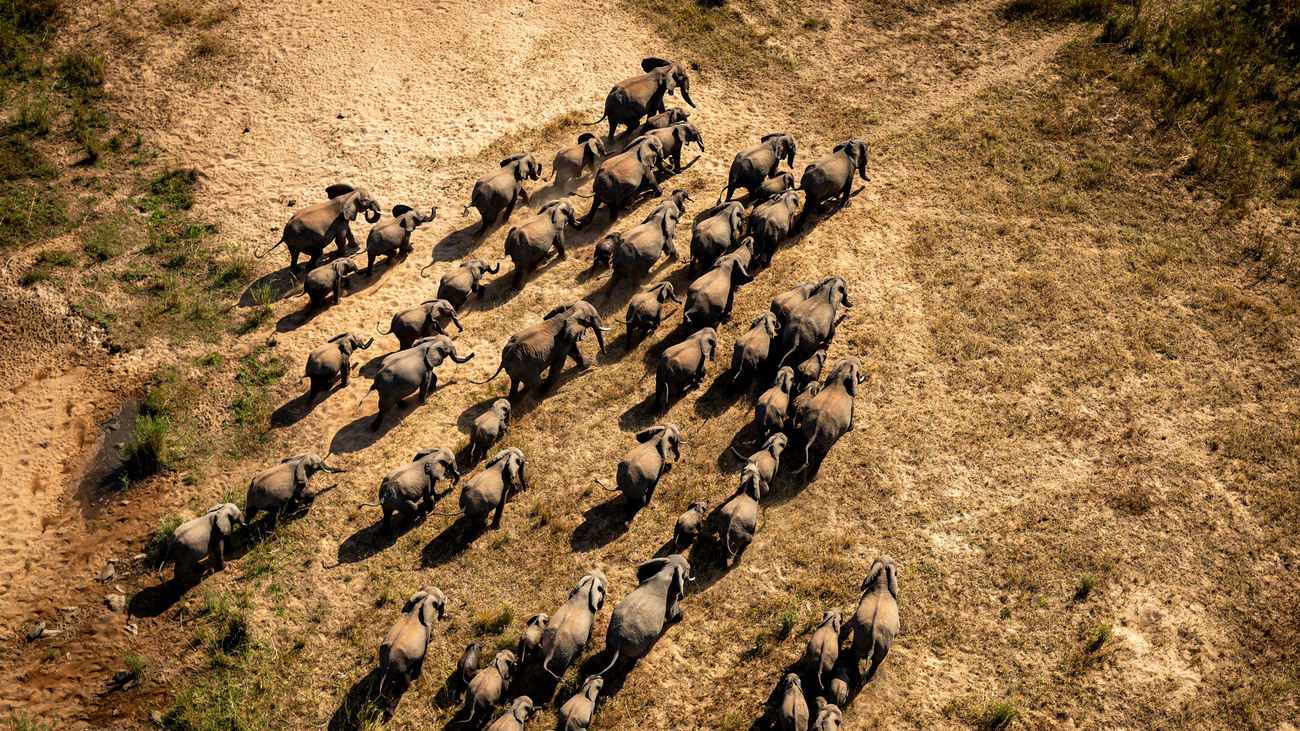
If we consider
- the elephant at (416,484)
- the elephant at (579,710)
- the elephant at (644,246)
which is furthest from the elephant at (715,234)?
the elephant at (579,710)

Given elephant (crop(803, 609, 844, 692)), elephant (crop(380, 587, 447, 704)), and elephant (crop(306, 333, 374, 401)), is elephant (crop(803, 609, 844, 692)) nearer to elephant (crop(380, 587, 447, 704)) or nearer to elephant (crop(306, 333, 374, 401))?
elephant (crop(380, 587, 447, 704))

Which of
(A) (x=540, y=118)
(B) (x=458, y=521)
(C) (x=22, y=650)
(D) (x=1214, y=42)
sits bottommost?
(C) (x=22, y=650)

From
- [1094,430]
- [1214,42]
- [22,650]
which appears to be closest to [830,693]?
[1094,430]

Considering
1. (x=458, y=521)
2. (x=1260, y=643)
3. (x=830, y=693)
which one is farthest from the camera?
(x=458, y=521)

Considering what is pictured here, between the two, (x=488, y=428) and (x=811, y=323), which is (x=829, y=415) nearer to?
(x=811, y=323)

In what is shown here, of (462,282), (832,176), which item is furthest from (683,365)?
(832,176)

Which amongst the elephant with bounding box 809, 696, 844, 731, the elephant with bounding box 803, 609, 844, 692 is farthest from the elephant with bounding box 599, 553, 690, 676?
the elephant with bounding box 809, 696, 844, 731

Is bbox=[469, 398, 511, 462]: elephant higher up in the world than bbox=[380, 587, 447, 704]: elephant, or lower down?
higher up

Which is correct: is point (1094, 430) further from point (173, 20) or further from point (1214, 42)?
point (173, 20)
